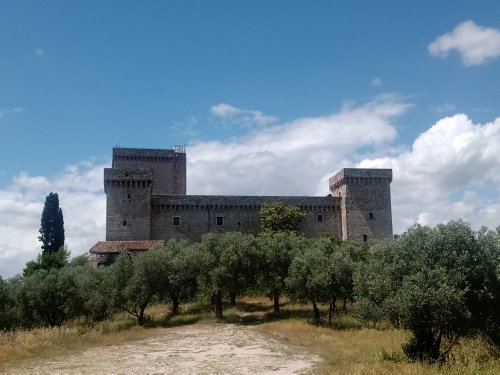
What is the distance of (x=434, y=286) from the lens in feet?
59.4

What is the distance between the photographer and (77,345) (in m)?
26.0

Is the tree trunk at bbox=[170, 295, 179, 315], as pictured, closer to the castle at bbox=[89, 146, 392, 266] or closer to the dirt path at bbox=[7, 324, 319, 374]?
the dirt path at bbox=[7, 324, 319, 374]

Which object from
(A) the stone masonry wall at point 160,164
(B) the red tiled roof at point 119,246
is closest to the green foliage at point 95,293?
(B) the red tiled roof at point 119,246

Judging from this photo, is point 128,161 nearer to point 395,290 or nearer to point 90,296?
point 90,296

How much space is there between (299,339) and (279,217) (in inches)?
959

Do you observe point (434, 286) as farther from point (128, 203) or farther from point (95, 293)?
point (128, 203)

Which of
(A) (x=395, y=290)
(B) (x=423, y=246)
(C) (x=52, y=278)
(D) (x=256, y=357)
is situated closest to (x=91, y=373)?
(D) (x=256, y=357)

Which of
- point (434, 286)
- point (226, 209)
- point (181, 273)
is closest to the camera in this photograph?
point (434, 286)

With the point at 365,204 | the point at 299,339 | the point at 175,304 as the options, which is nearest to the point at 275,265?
the point at 175,304

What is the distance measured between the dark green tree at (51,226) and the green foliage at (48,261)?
134cm

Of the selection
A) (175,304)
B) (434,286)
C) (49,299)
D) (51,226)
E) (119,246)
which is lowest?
(175,304)

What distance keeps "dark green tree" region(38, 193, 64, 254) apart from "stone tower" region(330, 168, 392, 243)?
28.0 m

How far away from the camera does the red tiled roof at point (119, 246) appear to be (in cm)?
4338

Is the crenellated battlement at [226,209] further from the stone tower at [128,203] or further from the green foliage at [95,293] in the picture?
the green foliage at [95,293]
